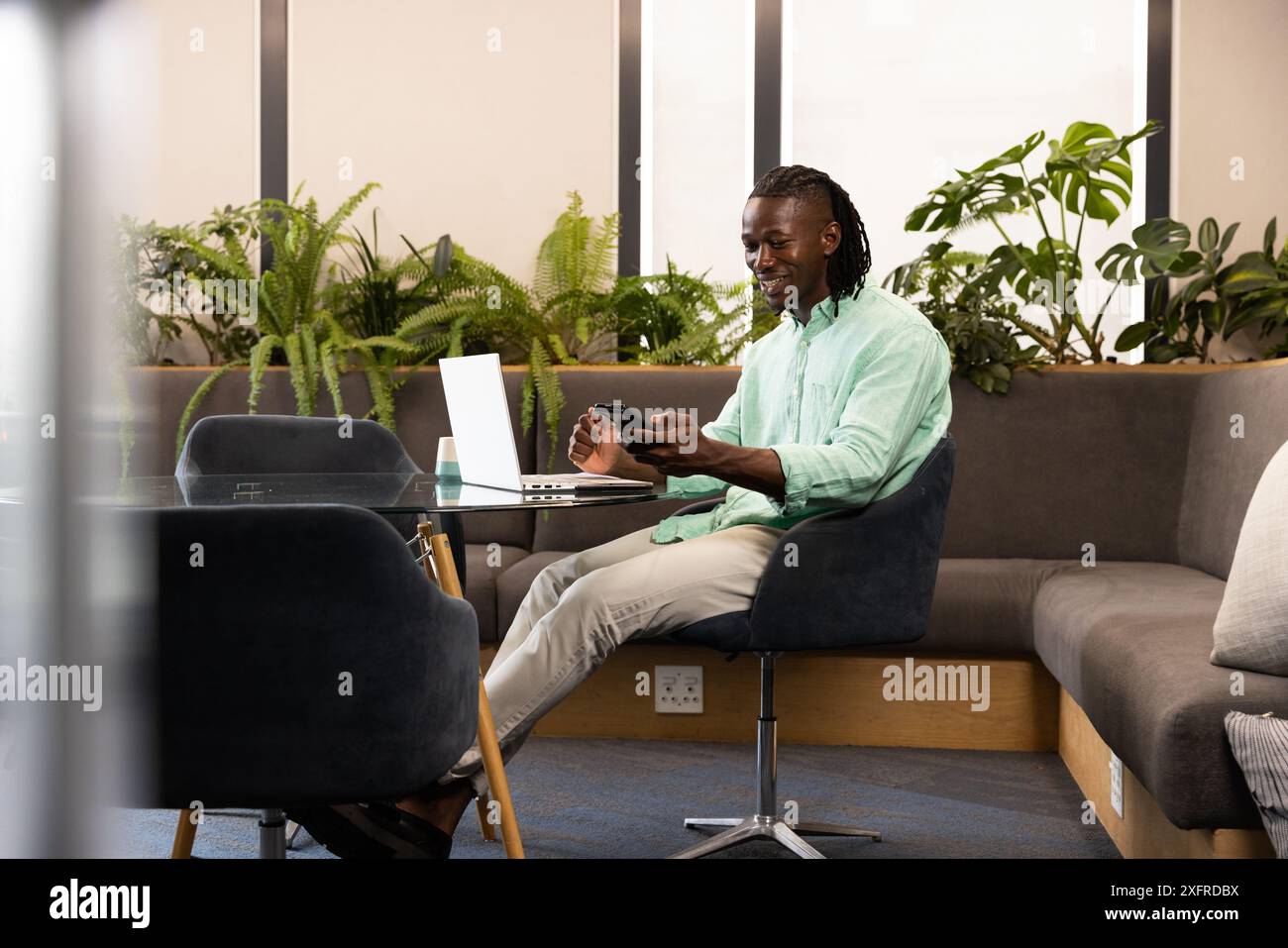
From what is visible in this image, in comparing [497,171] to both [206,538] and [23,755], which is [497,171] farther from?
[23,755]

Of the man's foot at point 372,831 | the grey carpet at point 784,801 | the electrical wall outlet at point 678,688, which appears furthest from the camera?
the electrical wall outlet at point 678,688

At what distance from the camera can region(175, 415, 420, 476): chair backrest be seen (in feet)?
8.97

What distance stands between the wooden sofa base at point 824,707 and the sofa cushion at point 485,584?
11 centimetres

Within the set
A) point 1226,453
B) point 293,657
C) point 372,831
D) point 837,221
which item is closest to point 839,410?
point 837,221

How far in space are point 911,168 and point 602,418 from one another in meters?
2.58

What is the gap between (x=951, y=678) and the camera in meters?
3.07

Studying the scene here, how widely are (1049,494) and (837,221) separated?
1465mm

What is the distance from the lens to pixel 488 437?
6.89ft

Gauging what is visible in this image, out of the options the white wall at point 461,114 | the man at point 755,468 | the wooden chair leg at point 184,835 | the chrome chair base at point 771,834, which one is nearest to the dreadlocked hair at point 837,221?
the man at point 755,468

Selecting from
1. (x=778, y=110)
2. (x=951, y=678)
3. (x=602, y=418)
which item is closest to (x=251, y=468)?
(x=602, y=418)

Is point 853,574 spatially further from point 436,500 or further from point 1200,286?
point 1200,286

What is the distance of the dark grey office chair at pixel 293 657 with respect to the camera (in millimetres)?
1188

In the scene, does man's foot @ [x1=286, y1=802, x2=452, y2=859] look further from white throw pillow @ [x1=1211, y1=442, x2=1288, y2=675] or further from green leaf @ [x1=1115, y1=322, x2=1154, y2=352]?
green leaf @ [x1=1115, y1=322, x2=1154, y2=352]

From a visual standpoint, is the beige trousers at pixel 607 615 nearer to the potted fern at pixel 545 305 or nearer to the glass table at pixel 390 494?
the glass table at pixel 390 494
